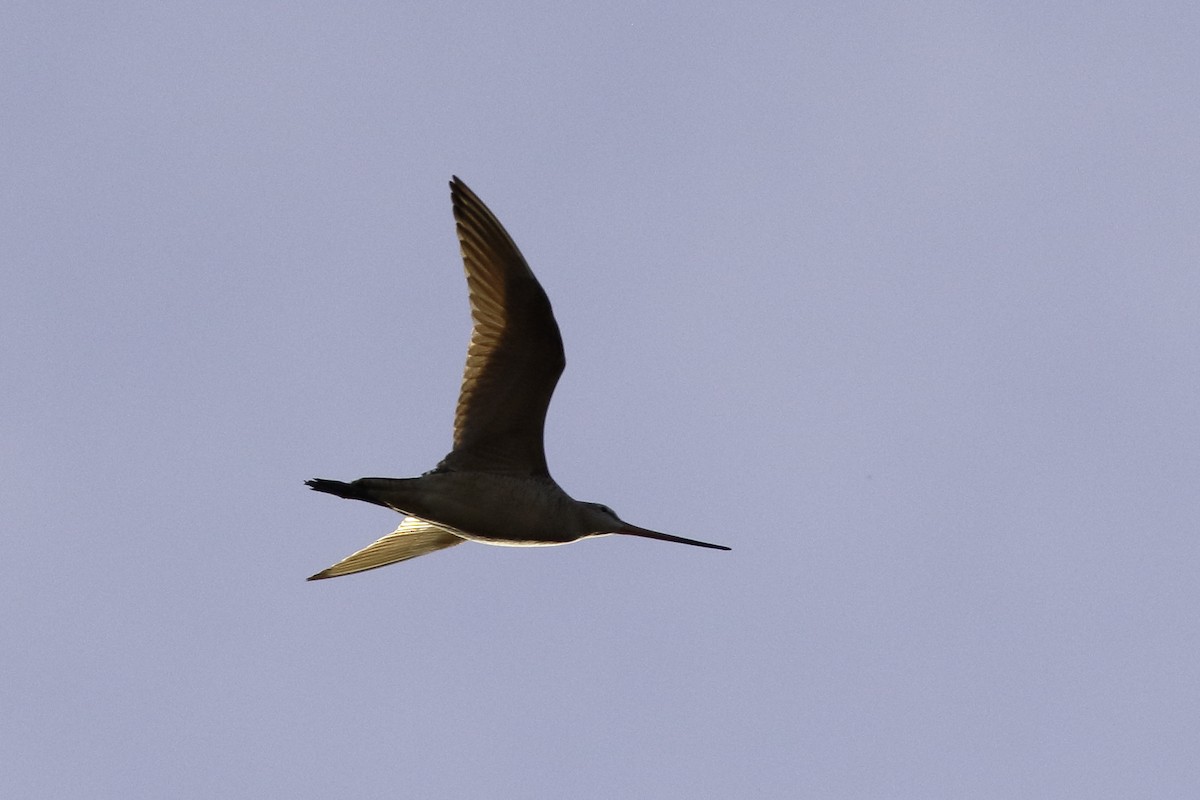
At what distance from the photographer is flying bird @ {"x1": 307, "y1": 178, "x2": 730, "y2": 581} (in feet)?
51.1

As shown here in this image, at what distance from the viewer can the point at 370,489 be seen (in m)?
15.3

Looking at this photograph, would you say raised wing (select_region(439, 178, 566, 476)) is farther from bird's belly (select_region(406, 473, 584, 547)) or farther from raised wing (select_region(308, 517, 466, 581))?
raised wing (select_region(308, 517, 466, 581))

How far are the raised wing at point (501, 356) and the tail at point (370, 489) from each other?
0.67 metres

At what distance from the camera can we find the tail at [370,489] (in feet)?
49.9

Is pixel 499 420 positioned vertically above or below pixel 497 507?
above

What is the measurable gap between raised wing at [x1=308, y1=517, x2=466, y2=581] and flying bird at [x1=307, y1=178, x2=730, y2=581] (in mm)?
1241

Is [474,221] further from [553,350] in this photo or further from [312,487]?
[312,487]

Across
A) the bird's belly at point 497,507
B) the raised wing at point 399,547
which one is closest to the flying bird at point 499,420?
the bird's belly at point 497,507

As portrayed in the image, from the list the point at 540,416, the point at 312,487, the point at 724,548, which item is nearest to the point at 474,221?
the point at 540,416

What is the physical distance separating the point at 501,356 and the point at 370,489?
1761 millimetres

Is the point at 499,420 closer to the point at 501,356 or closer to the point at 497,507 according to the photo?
the point at 501,356

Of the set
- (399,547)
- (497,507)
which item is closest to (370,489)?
(497,507)

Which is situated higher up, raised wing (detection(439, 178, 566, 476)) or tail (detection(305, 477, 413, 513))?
raised wing (detection(439, 178, 566, 476))

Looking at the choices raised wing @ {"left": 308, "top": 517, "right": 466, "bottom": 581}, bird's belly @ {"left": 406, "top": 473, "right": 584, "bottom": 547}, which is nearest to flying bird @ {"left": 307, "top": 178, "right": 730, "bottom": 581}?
bird's belly @ {"left": 406, "top": 473, "right": 584, "bottom": 547}
